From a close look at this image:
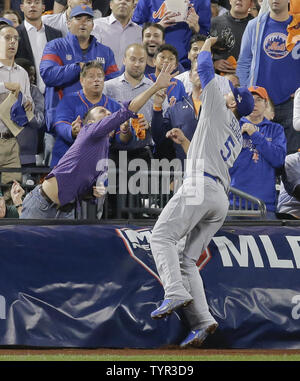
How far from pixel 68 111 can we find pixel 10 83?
2.69 feet

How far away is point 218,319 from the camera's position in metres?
6.45

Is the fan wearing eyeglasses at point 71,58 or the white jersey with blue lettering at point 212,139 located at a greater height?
the fan wearing eyeglasses at point 71,58

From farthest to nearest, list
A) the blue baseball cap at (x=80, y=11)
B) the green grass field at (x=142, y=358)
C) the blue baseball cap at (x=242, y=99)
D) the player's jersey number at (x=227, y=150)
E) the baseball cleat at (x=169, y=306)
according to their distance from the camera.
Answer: the blue baseball cap at (x=80, y=11) < the blue baseball cap at (x=242, y=99) < the player's jersey number at (x=227, y=150) < the baseball cleat at (x=169, y=306) < the green grass field at (x=142, y=358)

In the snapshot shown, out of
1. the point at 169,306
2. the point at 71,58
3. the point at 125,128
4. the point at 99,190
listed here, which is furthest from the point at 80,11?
the point at 169,306

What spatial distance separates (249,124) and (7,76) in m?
2.97

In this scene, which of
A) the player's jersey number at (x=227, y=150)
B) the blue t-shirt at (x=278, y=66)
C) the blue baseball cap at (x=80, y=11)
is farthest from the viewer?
the blue t-shirt at (x=278, y=66)

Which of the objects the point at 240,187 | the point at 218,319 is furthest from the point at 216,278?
the point at 240,187

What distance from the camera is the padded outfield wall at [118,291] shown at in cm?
633

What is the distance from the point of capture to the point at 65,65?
372 inches

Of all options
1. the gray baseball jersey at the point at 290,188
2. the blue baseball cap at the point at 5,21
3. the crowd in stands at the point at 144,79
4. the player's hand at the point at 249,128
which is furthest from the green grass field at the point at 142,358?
the blue baseball cap at the point at 5,21

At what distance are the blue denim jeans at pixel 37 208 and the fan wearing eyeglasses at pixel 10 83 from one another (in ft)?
5.01

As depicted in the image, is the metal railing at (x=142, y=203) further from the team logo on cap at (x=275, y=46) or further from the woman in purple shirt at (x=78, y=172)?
the team logo on cap at (x=275, y=46)

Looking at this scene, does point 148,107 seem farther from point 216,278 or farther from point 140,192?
point 216,278

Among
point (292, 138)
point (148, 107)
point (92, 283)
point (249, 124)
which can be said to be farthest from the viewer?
point (292, 138)
